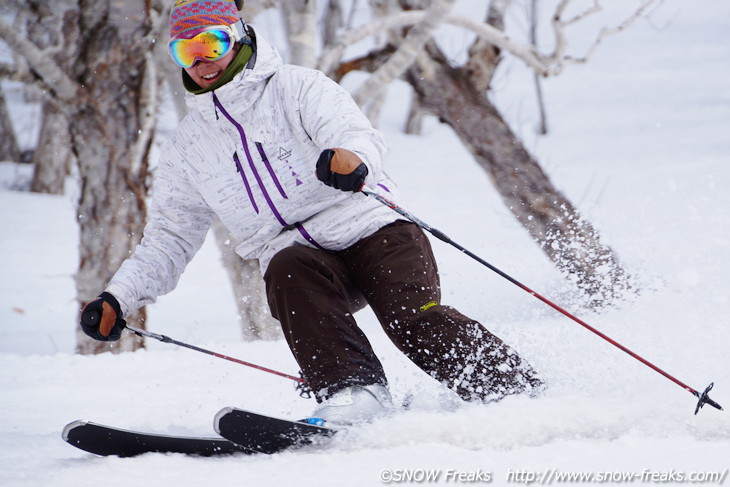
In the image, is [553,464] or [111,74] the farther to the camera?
[111,74]

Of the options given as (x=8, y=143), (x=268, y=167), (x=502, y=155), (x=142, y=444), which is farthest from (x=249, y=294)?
(x=8, y=143)

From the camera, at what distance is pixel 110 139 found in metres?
5.79

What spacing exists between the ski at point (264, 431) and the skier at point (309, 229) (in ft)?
0.49

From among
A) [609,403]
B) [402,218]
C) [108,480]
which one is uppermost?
[402,218]

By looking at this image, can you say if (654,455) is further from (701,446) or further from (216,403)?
(216,403)

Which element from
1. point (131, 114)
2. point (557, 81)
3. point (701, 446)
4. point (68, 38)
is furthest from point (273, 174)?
point (557, 81)

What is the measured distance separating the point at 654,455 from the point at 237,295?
179 inches

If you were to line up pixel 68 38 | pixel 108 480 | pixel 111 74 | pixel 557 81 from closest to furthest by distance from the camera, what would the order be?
1. pixel 108 480
2. pixel 111 74
3. pixel 68 38
4. pixel 557 81

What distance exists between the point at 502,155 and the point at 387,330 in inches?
176

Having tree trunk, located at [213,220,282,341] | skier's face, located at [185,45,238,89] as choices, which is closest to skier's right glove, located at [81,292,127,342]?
skier's face, located at [185,45,238,89]

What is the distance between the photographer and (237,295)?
20.6 ft

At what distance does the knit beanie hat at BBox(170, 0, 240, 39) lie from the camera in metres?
2.63

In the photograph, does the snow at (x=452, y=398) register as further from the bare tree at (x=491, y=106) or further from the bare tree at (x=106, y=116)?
the bare tree at (x=106, y=116)

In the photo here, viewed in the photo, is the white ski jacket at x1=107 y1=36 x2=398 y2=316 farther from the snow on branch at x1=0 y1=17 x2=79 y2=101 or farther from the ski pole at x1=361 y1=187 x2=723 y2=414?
the snow on branch at x1=0 y1=17 x2=79 y2=101
